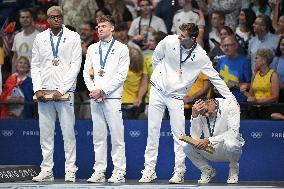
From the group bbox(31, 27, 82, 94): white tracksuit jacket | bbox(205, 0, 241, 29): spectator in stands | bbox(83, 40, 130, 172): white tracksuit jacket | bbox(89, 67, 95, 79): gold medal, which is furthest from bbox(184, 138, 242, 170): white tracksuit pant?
bbox(205, 0, 241, 29): spectator in stands

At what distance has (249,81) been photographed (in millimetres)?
19859

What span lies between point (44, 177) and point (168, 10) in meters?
4.63

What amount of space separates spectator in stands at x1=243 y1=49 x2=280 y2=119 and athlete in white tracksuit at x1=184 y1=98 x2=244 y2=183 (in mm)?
1307

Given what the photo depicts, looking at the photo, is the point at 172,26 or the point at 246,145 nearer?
the point at 246,145

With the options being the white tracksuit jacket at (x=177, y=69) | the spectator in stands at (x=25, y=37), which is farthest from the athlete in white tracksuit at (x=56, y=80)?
the spectator in stands at (x=25, y=37)

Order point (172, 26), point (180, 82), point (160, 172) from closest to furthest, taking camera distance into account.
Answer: point (180, 82) < point (160, 172) < point (172, 26)

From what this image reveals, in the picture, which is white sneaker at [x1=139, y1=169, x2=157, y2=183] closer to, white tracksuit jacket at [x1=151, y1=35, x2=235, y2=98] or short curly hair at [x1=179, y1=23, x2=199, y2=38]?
white tracksuit jacket at [x1=151, y1=35, x2=235, y2=98]

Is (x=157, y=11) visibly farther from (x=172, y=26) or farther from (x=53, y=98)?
(x=53, y=98)

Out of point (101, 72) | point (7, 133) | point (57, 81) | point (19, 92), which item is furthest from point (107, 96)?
point (19, 92)

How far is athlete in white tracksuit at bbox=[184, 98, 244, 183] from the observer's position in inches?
709

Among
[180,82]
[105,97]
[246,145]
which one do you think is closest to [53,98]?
[105,97]

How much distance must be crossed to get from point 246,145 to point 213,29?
259cm

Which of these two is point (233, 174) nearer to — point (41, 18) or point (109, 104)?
point (109, 104)

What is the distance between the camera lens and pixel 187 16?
21312 mm
